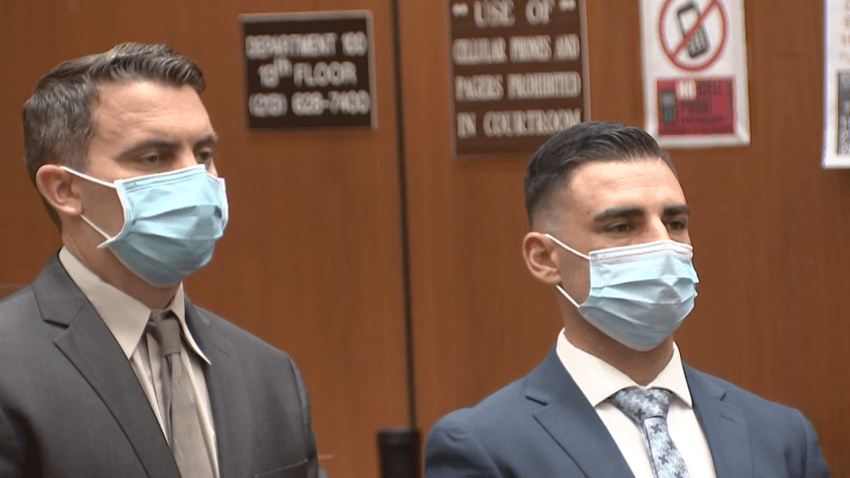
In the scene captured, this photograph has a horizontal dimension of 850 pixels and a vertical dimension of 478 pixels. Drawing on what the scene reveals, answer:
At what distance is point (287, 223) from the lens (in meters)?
2.78

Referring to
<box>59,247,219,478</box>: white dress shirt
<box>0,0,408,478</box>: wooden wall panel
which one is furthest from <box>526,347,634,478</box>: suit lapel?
<box>0,0,408,478</box>: wooden wall panel

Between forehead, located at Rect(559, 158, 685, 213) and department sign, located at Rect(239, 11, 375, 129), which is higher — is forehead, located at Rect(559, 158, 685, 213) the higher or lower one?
the lower one

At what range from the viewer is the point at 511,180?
274 centimetres

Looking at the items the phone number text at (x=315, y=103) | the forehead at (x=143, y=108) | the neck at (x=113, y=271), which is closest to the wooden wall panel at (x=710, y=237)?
the phone number text at (x=315, y=103)

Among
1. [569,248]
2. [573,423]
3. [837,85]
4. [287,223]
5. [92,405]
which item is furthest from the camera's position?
[287,223]

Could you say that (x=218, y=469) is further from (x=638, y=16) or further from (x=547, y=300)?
(x=638, y=16)

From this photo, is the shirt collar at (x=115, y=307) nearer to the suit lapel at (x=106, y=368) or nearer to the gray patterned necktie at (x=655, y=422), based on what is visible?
the suit lapel at (x=106, y=368)

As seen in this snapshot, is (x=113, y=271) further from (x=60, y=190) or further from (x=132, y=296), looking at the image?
(x=60, y=190)

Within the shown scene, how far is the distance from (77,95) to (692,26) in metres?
1.63

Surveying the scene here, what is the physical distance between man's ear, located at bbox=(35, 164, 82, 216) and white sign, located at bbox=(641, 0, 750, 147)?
1541mm

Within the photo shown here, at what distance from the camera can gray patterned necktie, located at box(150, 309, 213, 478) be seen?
1751 millimetres

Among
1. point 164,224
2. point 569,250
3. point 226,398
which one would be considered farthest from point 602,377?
point 164,224

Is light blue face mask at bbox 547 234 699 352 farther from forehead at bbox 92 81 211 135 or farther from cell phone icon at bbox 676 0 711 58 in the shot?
cell phone icon at bbox 676 0 711 58

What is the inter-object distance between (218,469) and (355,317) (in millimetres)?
1013
